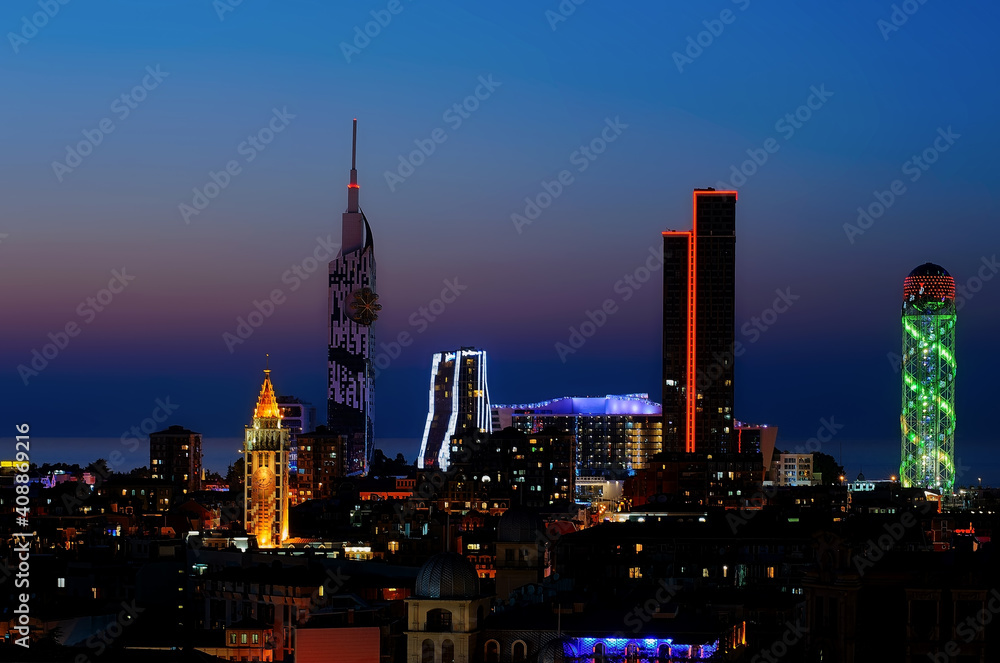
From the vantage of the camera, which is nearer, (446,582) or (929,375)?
(446,582)

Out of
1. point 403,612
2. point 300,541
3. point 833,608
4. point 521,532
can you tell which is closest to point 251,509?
point 300,541

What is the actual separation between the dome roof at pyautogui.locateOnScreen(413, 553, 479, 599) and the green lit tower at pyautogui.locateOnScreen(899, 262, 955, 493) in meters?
125

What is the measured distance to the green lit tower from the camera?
16862 cm

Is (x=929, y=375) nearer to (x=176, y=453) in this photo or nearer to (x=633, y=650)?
(x=176, y=453)

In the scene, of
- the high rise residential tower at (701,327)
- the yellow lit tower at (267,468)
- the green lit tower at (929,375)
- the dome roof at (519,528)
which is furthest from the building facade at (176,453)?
the dome roof at (519,528)

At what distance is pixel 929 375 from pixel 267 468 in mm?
62826

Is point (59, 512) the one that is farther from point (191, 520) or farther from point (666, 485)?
point (666, 485)

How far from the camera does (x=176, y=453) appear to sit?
19300cm

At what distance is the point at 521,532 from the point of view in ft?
231

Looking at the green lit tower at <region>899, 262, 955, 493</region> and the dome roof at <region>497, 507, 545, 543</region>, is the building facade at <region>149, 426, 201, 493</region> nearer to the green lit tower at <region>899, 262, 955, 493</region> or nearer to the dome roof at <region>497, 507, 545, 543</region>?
the green lit tower at <region>899, 262, 955, 493</region>

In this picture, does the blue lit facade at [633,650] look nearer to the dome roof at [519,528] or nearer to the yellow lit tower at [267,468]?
the dome roof at [519,528]

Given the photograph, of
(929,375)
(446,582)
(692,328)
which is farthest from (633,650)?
(692,328)

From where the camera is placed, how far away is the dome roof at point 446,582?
47062mm

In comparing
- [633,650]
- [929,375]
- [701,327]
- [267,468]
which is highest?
[701,327]
